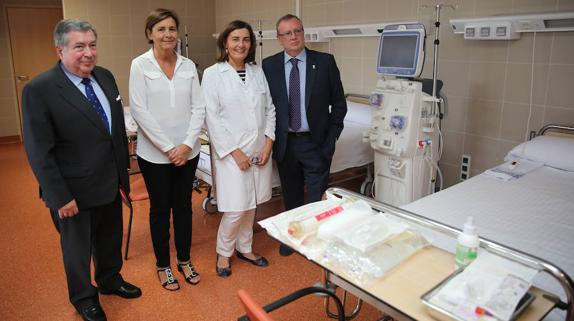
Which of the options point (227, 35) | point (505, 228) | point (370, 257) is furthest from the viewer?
point (227, 35)

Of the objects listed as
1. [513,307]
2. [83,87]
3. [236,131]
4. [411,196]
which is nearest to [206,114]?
[236,131]

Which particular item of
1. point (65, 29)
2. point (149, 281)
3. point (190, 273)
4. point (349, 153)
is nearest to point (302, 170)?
point (349, 153)

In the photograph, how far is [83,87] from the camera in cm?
211

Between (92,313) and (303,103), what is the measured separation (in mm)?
1642

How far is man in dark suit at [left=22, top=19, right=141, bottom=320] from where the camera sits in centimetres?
196

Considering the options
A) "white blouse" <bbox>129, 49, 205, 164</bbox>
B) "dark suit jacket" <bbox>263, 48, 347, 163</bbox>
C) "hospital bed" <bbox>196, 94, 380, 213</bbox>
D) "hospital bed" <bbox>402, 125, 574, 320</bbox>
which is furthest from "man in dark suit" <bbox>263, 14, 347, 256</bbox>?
"hospital bed" <bbox>402, 125, 574, 320</bbox>

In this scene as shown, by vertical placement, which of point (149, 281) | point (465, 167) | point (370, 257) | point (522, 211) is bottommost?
point (149, 281)

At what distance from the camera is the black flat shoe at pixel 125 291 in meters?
2.55

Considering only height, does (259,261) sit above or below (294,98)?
below

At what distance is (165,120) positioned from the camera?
242cm

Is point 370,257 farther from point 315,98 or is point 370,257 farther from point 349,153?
point 349,153

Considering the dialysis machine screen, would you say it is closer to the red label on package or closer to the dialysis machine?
the dialysis machine

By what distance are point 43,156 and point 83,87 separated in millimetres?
374

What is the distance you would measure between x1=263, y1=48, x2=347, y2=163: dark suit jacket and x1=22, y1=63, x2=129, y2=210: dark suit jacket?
37.5 inches
